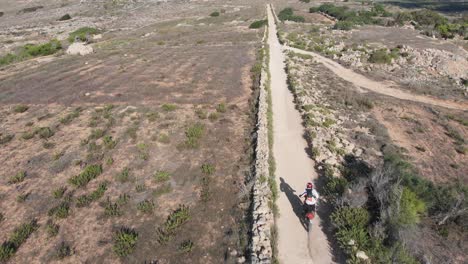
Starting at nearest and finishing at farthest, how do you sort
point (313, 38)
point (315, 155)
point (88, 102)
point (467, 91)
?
point (315, 155), point (88, 102), point (467, 91), point (313, 38)

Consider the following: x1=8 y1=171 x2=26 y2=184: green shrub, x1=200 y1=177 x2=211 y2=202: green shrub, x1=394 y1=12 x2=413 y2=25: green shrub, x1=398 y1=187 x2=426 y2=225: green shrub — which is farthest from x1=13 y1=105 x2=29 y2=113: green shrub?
x1=394 y1=12 x2=413 y2=25: green shrub

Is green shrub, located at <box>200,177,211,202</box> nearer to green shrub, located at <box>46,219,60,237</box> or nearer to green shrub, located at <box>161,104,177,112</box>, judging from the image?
green shrub, located at <box>46,219,60,237</box>

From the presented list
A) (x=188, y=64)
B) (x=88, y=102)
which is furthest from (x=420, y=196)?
(x=188, y=64)

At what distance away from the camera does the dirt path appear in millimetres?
28453

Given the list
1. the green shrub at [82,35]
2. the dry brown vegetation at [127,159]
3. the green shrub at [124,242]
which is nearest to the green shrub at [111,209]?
the dry brown vegetation at [127,159]

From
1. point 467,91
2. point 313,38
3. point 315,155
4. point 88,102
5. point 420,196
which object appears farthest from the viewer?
point 313,38

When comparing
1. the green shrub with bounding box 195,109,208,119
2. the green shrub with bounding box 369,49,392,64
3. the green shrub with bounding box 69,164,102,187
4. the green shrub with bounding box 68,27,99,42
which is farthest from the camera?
the green shrub with bounding box 68,27,99,42

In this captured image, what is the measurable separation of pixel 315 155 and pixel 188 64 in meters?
28.4

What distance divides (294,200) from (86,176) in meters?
12.2

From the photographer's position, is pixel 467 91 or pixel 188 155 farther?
pixel 467 91

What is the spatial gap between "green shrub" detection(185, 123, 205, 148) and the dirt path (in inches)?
850

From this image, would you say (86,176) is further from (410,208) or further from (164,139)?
(410,208)

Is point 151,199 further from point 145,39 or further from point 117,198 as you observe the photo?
point 145,39

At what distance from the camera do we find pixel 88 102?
28391mm
